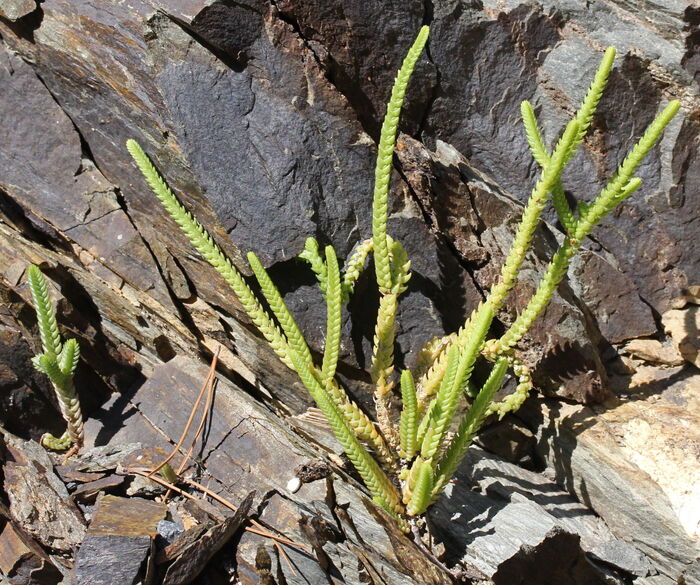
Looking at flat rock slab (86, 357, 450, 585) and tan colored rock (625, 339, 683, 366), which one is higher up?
tan colored rock (625, 339, 683, 366)

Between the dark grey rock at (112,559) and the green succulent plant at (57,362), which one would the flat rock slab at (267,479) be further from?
the dark grey rock at (112,559)

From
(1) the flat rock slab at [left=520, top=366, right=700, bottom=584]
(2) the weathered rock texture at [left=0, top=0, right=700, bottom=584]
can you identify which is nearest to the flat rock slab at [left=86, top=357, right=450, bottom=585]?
(2) the weathered rock texture at [left=0, top=0, right=700, bottom=584]

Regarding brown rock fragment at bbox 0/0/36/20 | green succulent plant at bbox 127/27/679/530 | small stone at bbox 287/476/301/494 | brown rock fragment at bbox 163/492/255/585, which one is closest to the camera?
green succulent plant at bbox 127/27/679/530

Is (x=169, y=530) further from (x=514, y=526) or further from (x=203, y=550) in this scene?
(x=514, y=526)

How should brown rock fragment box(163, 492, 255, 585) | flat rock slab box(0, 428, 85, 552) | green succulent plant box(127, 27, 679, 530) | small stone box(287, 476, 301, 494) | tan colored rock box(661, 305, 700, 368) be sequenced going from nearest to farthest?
green succulent plant box(127, 27, 679, 530), brown rock fragment box(163, 492, 255, 585), flat rock slab box(0, 428, 85, 552), small stone box(287, 476, 301, 494), tan colored rock box(661, 305, 700, 368)

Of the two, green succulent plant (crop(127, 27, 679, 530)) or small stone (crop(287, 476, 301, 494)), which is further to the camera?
small stone (crop(287, 476, 301, 494))

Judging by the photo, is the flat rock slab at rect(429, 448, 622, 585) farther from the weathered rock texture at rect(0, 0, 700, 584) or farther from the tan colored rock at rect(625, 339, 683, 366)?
the tan colored rock at rect(625, 339, 683, 366)

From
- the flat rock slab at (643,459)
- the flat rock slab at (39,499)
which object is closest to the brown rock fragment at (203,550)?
the flat rock slab at (39,499)

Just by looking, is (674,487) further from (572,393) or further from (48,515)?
(48,515)
